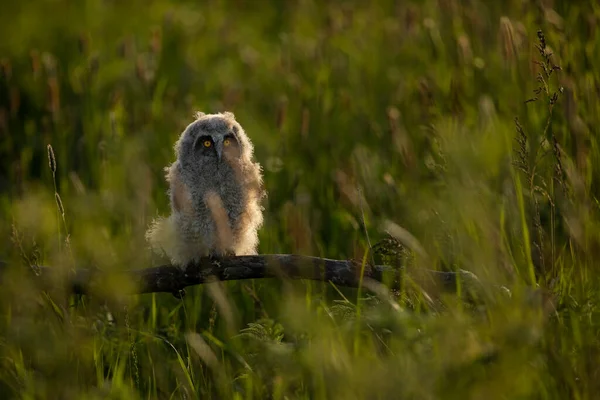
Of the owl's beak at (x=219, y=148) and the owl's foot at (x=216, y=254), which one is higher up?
the owl's beak at (x=219, y=148)

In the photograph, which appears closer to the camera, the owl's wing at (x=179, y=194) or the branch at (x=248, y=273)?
the branch at (x=248, y=273)

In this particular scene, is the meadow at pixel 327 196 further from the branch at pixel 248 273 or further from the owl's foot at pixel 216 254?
the owl's foot at pixel 216 254

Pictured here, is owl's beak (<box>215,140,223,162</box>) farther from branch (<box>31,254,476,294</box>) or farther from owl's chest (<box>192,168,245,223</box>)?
branch (<box>31,254,476,294</box>)

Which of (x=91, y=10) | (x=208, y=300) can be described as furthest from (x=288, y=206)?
(x=91, y=10)

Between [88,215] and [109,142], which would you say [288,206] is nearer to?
[88,215]

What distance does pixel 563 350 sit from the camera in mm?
2910

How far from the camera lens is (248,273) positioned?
368cm

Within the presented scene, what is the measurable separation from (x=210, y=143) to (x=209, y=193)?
0.35m

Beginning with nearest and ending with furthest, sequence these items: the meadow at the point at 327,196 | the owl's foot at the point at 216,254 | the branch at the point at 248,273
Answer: the meadow at the point at 327,196 → the branch at the point at 248,273 → the owl's foot at the point at 216,254

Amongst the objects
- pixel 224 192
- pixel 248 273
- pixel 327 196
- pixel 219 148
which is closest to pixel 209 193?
pixel 224 192

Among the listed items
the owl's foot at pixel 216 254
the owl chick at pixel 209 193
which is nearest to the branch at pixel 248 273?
the owl's foot at pixel 216 254

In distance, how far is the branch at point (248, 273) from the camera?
343 cm

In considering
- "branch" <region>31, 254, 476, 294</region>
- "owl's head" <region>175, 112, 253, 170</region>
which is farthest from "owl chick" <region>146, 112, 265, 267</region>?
"branch" <region>31, 254, 476, 294</region>

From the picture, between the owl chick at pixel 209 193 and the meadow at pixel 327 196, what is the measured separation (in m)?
0.20
